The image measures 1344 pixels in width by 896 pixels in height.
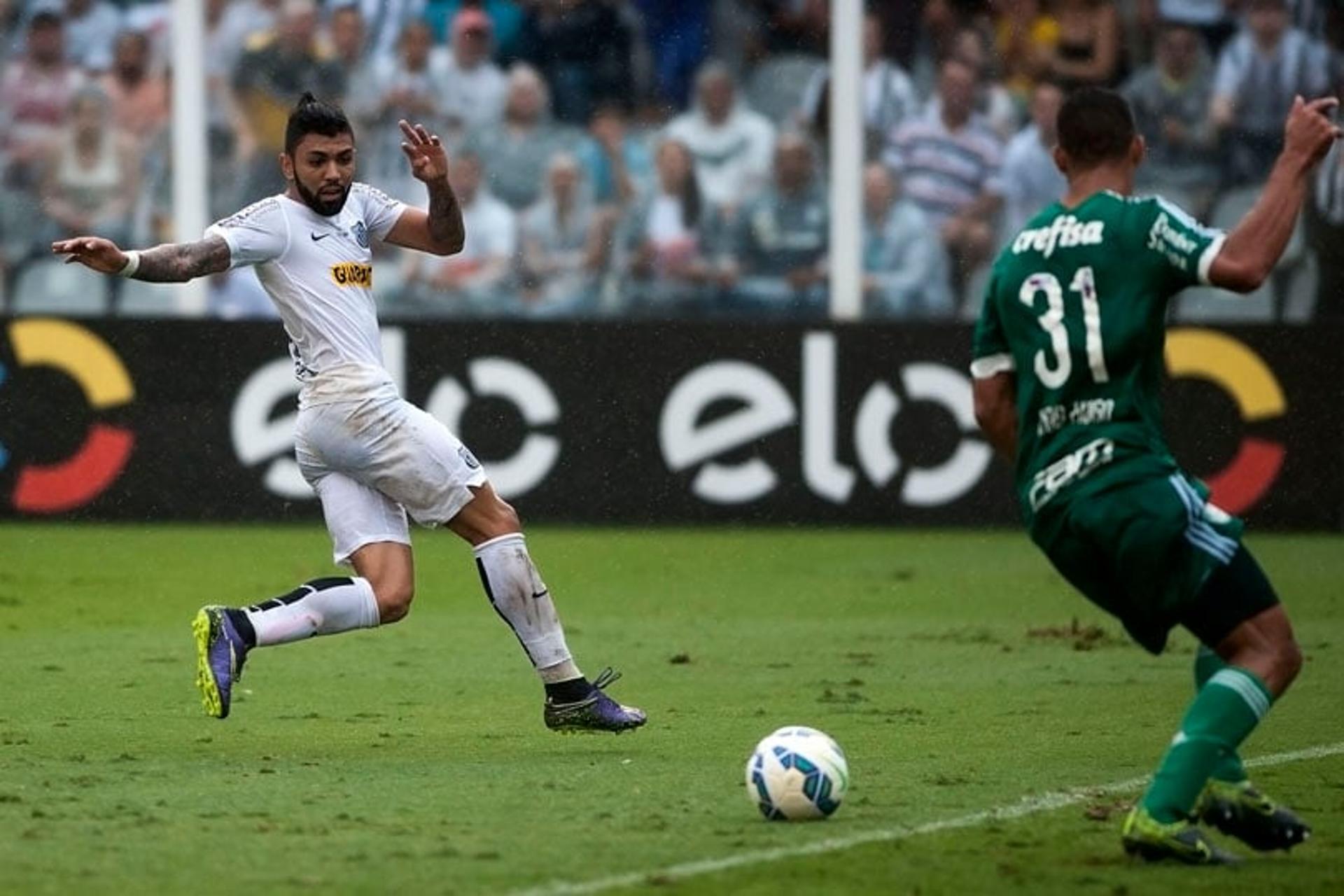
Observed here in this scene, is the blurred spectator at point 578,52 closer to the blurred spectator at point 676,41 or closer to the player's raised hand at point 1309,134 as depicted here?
the blurred spectator at point 676,41

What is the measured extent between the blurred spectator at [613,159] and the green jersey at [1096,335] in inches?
433

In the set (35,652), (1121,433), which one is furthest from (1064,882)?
(35,652)

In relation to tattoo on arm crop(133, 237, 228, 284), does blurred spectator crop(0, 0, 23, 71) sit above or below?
above

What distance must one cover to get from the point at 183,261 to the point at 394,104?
9.56 m

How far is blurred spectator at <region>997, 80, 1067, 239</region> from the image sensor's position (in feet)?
54.4

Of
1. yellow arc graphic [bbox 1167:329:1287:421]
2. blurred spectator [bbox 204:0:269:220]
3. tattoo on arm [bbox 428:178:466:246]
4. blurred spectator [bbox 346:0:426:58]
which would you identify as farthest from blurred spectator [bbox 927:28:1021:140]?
tattoo on arm [bbox 428:178:466:246]

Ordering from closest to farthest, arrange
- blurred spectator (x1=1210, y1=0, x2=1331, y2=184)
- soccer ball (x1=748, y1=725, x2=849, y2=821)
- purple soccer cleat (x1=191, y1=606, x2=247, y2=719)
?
1. soccer ball (x1=748, y1=725, x2=849, y2=821)
2. purple soccer cleat (x1=191, y1=606, x2=247, y2=719)
3. blurred spectator (x1=1210, y1=0, x2=1331, y2=184)

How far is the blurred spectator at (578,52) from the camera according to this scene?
17.2 metres

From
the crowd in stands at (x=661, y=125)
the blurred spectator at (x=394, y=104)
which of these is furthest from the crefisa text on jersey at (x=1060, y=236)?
the blurred spectator at (x=394, y=104)

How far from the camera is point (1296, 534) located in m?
15.2

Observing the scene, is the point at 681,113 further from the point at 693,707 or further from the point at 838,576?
the point at 693,707

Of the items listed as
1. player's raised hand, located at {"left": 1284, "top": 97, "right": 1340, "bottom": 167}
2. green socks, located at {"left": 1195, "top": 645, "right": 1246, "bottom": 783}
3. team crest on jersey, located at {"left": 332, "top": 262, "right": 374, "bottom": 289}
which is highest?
player's raised hand, located at {"left": 1284, "top": 97, "right": 1340, "bottom": 167}

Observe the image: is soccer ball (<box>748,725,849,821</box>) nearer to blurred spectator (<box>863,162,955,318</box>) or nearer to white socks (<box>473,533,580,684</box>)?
white socks (<box>473,533,580,684</box>)

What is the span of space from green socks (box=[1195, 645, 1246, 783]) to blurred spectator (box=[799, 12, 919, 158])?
418 inches
